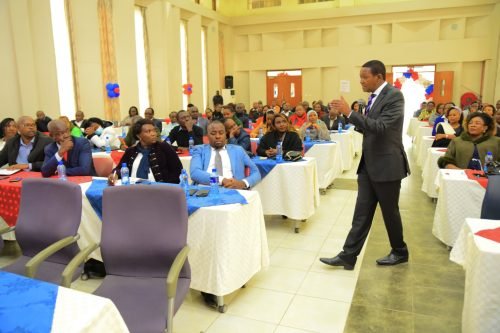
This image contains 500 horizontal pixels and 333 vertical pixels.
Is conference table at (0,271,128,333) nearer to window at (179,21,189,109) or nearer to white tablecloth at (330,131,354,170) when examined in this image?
white tablecloth at (330,131,354,170)

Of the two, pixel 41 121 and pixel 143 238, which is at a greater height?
pixel 41 121

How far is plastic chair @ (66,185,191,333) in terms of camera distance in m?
2.09

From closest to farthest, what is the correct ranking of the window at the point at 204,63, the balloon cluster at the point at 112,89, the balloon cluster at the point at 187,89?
1. the balloon cluster at the point at 112,89
2. the balloon cluster at the point at 187,89
3. the window at the point at 204,63

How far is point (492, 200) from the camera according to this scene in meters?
2.42

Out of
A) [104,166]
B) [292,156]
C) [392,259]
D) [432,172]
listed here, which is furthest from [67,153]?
[432,172]

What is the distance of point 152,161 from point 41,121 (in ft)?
19.4

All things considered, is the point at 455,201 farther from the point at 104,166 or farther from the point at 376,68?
the point at 104,166

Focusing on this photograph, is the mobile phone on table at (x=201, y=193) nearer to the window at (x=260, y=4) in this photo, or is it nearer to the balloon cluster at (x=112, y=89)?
the balloon cluster at (x=112, y=89)

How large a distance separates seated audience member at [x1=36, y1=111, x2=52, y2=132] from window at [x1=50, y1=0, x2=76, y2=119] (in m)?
0.72

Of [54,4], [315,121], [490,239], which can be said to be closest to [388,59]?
[315,121]

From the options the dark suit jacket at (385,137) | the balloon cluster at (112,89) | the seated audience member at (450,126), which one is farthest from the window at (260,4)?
the dark suit jacket at (385,137)

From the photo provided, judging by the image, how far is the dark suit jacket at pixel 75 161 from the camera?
3.84 m

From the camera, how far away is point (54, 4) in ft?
29.9

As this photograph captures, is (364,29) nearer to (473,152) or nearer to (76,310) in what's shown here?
(473,152)
